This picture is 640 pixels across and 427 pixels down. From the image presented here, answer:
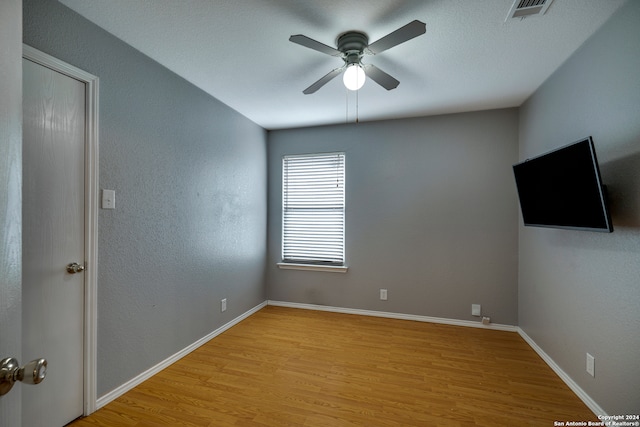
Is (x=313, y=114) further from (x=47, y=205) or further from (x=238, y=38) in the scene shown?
(x=47, y=205)

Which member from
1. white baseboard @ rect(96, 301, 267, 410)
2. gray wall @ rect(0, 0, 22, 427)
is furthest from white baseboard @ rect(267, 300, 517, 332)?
gray wall @ rect(0, 0, 22, 427)

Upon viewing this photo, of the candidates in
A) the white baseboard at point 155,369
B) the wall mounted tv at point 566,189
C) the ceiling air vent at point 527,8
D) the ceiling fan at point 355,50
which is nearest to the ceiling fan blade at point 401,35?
the ceiling fan at point 355,50

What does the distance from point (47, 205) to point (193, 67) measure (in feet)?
4.89

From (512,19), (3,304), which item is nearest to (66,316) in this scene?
(3,304)

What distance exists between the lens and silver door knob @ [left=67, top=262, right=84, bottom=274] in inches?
67.8

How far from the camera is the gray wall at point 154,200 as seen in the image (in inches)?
74.4

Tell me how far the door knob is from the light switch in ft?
4.93

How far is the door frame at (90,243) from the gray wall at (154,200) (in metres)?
0.05

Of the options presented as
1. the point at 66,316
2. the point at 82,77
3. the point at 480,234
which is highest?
the point at 82,77

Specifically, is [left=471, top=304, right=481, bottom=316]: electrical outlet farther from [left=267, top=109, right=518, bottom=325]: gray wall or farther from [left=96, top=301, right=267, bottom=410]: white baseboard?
[left=96, top=301, right=267, bottom=410]: white baseboard

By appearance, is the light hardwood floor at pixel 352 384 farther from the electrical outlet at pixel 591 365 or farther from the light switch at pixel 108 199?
the light switch at pixel 108 199

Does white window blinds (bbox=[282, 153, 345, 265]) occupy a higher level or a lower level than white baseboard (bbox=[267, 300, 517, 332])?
higher

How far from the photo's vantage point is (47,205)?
161 centimetres

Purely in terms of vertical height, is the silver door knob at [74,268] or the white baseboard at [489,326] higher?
the silver door knob at [74,268]
